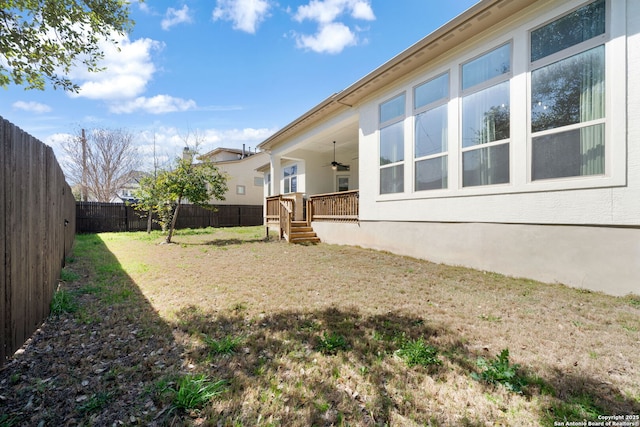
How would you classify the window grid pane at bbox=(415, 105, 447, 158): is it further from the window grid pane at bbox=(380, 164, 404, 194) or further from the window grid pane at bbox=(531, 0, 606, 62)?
the window grid pane at bbox=(531, 0, 606, 62)

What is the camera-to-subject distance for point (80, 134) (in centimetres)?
2272

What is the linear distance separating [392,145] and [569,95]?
12.6ft

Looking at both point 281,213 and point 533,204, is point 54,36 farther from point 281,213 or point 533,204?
point 533,204

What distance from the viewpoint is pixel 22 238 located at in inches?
99.9

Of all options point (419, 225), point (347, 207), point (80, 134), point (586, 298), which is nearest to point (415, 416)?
point (586, 298)

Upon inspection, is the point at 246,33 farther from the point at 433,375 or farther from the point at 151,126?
the point at 151,126

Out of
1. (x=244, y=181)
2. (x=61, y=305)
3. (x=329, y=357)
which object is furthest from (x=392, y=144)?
(x=244, y=181)

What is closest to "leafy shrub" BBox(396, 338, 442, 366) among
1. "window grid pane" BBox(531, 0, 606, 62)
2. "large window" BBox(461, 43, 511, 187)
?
"large window" BBox(461, 43, 511, 187)

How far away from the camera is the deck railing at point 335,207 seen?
9156mm

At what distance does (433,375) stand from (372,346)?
633 mm

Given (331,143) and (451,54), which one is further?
(331,143)

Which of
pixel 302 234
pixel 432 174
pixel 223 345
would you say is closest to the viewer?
pixel 223 345

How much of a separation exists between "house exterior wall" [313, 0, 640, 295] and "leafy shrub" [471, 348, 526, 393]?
11.1 feet

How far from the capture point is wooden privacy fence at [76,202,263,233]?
1530cm
